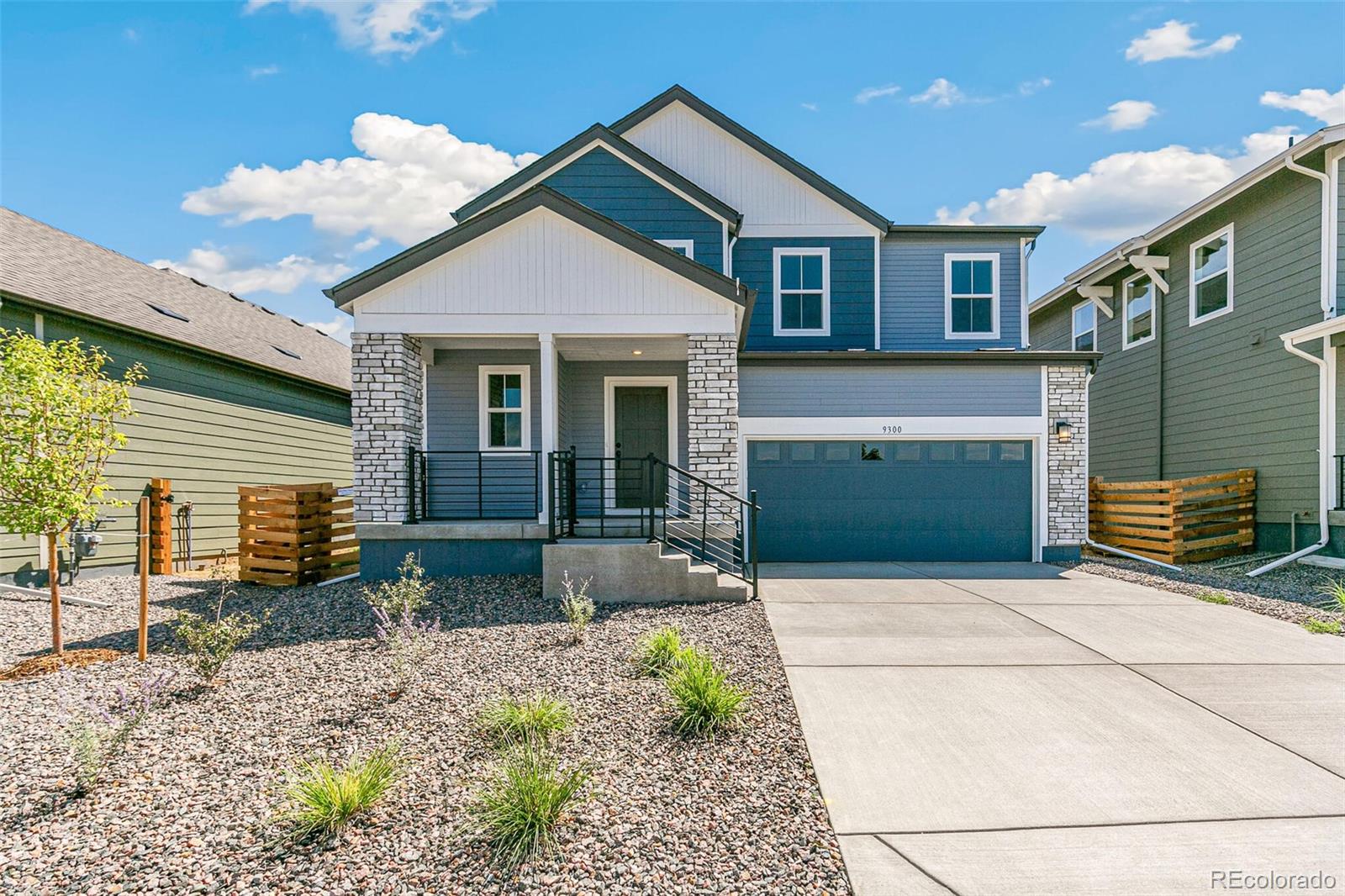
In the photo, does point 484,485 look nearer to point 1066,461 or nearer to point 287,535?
point 287,535

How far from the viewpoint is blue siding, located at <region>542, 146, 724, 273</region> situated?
471 inches

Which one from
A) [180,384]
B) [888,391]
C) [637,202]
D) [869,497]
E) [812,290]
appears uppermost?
[637,202]

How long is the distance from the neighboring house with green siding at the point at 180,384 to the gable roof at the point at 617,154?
16.2 feet

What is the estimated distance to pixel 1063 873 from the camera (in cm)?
277

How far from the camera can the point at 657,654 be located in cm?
521

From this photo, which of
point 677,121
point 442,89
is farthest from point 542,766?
point 677,121

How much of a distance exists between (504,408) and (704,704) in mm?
7542

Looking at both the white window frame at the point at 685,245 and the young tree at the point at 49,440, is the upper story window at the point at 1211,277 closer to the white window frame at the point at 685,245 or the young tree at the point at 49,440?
the white window frame at the point at 685,245

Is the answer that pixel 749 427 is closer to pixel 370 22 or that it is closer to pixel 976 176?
pixel 976 176

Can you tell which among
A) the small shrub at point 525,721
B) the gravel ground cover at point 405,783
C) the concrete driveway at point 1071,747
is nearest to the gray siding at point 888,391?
the concrete driveway at point 1071,747

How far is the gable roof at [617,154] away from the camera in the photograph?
1183cm

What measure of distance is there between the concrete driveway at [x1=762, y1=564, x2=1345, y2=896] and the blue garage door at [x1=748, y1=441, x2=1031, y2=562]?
3515mm

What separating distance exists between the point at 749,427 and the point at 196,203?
34076mm
